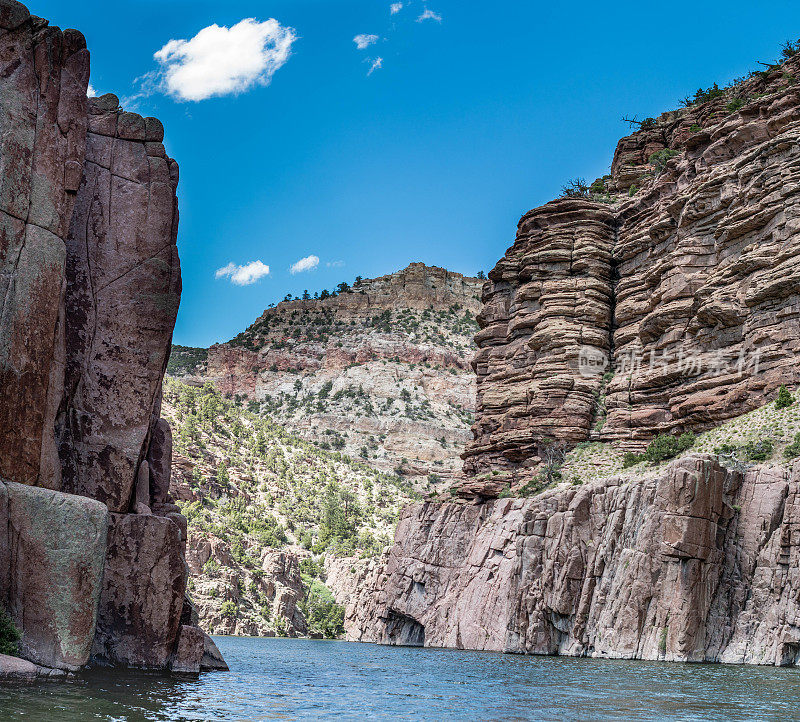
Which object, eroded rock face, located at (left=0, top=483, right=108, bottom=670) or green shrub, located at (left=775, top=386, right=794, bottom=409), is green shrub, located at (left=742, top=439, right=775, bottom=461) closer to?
green shrub, located at (left=775, top=386, right=794, bottom=409)

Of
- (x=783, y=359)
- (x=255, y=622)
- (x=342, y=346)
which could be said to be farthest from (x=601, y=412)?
(x=342, y=346)

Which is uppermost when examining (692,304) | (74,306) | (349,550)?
(692,304)

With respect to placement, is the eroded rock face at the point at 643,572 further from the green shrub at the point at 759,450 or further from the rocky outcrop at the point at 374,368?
the rocky outcrop at the point at 374,368

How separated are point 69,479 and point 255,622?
5990 cm

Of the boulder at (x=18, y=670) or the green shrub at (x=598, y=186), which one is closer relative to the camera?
the boulder at (x=18, y=670)

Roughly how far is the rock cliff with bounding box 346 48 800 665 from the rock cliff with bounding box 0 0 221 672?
25034 millimetres

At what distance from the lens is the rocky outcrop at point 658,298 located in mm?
57531

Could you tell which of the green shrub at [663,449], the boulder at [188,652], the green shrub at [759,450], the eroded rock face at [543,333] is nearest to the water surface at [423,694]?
the boulder at [188,652]

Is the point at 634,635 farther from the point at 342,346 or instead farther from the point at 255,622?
the point at 342,346

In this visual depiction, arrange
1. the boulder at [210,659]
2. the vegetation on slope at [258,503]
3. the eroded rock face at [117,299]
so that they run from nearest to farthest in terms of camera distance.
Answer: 1. the eroded rock face at [117,299]
2. the boulder at [210,659]
3. the vegetation on slope at [258,503]

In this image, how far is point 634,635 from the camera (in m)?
45.1

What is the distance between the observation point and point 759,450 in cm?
4838

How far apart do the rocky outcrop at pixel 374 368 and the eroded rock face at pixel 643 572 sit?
242 feet

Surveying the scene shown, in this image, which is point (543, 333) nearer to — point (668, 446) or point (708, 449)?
point (668, 446)
